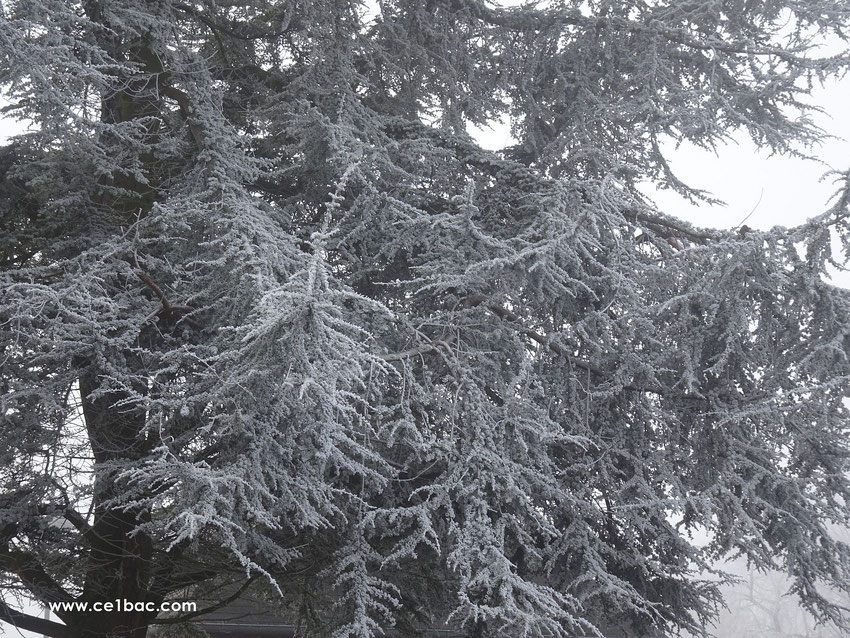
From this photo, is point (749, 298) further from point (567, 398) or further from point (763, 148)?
point (763, 148)

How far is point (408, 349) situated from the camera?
5336 mm

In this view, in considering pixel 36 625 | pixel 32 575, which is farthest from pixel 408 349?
pixel 36 625

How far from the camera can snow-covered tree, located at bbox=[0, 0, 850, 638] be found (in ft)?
14.1

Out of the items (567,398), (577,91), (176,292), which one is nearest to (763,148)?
(577,91)

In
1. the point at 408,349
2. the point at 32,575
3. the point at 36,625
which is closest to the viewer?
the point at 408,349

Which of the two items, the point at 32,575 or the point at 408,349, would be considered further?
the point at 32,575

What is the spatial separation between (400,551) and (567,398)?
219cm

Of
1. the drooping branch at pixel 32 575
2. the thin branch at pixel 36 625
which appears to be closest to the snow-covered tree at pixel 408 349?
the drooping branch at pixel 32 575

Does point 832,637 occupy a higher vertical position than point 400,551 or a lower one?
lower

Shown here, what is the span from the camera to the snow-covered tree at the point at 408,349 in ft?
14.1

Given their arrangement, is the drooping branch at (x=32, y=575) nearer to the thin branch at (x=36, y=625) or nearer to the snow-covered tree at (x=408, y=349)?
the snow-covered tree at (x=408, y=349)

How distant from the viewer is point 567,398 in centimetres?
599

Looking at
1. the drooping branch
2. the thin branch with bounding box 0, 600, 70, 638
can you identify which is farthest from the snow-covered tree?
the thin branch with bounding box 0, 600, 70, 638

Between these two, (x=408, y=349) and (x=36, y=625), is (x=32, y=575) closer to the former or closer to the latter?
(x=36, y=625)
